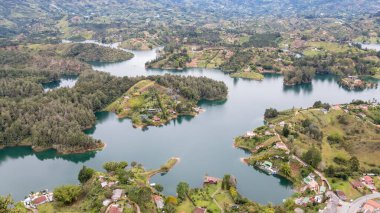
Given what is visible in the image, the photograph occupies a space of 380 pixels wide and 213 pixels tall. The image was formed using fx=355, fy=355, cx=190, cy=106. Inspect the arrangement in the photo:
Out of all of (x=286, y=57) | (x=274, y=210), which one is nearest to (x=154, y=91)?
(x=274, y=210)

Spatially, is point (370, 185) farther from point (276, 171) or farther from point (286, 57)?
point (286, 57)

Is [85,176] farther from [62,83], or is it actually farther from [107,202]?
[62,83]

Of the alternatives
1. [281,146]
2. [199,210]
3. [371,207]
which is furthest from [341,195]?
[199,210]

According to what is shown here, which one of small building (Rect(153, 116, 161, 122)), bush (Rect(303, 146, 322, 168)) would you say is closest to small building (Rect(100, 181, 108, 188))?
small building (Rect(153, 116, 161, 122))

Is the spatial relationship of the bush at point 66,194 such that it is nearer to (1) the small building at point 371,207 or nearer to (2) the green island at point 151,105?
(2) the green island at point 151,105

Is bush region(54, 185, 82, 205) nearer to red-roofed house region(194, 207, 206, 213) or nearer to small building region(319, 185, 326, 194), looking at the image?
red-roofed house region(194, 207, 206, 213)

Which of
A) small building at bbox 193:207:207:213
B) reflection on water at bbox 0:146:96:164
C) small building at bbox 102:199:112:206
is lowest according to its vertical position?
reflection on water at bbox 0:146:96:164

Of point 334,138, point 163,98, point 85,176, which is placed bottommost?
point 334,138
